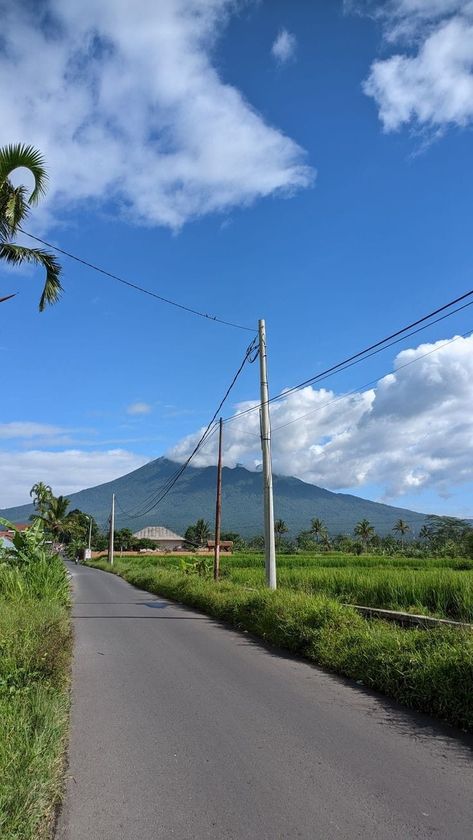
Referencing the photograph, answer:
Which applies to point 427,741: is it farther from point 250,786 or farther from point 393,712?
point 250,786

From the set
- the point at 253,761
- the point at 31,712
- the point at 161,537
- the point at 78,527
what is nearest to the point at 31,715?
the point at 31,712

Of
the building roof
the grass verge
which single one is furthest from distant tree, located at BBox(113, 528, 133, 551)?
the grass verge

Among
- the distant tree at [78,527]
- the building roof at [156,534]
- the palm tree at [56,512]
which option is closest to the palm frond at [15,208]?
the palm tree at [56,512]

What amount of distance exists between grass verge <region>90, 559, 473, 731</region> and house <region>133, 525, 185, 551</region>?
3867 inches

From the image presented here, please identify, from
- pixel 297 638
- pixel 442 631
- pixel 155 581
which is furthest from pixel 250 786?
pixel 155 581

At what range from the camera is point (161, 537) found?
12000 centimetres

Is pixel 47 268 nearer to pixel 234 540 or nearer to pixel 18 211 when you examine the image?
pixel 18 211

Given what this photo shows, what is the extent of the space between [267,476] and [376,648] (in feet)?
25.0

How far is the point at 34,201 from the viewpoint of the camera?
10.7 metres

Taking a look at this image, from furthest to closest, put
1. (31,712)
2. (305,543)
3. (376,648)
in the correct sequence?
(305,543), (376,648), (31,712)

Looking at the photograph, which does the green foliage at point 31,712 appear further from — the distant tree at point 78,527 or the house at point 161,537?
the house at point 161,537

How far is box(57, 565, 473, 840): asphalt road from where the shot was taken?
3.62m

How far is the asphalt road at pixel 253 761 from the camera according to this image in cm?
362

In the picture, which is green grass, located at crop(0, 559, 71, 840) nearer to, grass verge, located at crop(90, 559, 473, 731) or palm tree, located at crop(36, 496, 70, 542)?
grass verge, located at crop(90, 559, 473, 731)
